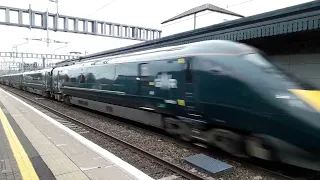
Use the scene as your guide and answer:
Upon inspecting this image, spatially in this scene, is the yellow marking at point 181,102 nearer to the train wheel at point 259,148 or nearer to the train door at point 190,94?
the train door at point 190,94

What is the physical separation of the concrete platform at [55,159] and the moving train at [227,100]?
7.31 feet

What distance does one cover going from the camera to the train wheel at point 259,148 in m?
5.49

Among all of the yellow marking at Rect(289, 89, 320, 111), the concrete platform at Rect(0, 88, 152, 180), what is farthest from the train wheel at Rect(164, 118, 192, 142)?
the yellow marking at Rect(289, 89, 320, 111)

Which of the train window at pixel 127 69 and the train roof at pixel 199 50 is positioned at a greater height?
the train roof at pixel 199 50

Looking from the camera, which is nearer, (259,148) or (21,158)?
(259,148)

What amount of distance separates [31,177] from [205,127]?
12.8 ft

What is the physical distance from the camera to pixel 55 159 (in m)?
6.01

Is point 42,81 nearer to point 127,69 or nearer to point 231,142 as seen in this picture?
point 127,69

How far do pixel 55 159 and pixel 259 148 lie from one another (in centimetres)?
410

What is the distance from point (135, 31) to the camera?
34188mm

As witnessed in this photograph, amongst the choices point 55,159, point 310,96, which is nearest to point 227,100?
point 310,96

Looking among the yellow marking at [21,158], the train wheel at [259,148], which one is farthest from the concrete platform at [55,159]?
the train wheel at [259,148]

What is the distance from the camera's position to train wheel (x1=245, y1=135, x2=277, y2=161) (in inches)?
216

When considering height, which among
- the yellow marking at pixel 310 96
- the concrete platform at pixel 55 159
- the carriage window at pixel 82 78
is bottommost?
the concrete platform at pixel 55 159
